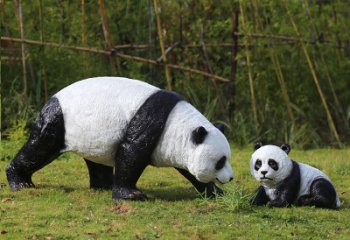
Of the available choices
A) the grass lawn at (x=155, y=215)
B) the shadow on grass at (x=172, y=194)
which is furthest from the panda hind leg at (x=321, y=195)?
the shadow on grass at (x=172, y=194)

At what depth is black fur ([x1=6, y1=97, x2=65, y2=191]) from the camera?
8.75 m

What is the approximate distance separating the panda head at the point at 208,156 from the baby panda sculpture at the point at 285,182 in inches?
13.2

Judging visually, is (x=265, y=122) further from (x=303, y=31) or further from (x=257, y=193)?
(x=257, y=193)

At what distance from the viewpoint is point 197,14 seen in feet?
49.3

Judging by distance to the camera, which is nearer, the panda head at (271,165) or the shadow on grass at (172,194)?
the panda head at (271,165)

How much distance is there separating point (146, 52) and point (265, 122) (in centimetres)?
252

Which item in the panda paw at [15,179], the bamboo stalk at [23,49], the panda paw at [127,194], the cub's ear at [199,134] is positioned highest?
the bamboo stalk at [23,49]

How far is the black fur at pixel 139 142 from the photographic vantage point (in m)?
8.35

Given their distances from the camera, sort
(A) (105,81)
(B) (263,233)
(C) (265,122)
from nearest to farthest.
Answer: (B) (263,233)
(A) (105,81)
(C) (265,122)

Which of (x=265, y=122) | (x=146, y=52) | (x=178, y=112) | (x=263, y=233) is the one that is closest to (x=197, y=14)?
(x=146, y=52)

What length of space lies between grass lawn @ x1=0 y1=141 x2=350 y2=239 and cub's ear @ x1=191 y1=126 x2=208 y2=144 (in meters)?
0.59

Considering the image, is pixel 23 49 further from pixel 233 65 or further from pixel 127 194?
pixel 127 194

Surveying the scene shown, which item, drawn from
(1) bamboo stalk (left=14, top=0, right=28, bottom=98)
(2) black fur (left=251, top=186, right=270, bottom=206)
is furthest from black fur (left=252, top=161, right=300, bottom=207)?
(1) bamboo stalk (left=14, top=0, right=28, bottom=98)

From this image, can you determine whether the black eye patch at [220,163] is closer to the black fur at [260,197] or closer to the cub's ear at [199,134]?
the cub's ear at [199,134]
